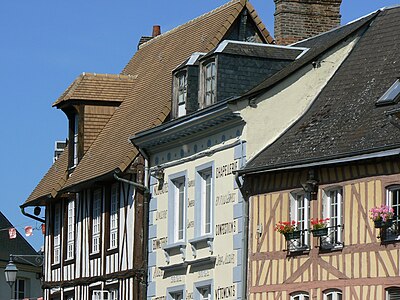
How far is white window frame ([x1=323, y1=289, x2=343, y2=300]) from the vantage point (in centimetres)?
3100

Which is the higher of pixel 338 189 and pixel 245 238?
pixel 338 189

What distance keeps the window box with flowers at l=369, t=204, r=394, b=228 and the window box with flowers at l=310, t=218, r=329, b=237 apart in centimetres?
159

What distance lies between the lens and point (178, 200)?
37656 millimetres

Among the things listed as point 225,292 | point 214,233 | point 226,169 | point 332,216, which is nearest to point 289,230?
point 332,216

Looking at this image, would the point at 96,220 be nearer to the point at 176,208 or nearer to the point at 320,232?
the point at 176,208

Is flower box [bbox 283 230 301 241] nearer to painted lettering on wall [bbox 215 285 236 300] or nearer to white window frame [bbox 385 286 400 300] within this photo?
painted lettering on wall [bbox 215 285 236 300]

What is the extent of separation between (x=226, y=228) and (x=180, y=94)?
16.1 ft

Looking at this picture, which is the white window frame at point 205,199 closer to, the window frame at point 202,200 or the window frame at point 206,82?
the window frame at point 202,200

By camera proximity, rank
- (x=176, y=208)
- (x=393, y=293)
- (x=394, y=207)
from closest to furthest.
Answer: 1. (x=393, y=293)
2. (x=394, y=207)
3. (x=176, y=208)

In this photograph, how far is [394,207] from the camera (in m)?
30.0

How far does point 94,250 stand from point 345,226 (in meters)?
12.4

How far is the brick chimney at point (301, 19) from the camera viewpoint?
41281 millimetres

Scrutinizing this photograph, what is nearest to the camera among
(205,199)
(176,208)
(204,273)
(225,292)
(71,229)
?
(225,292)

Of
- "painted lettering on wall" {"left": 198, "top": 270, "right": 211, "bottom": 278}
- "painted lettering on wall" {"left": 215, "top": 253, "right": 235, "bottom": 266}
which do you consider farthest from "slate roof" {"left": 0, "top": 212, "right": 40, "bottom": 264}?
"painted lettering on wall" {"left": 215, "top": 253, "right": 235, "bottom": 266}
